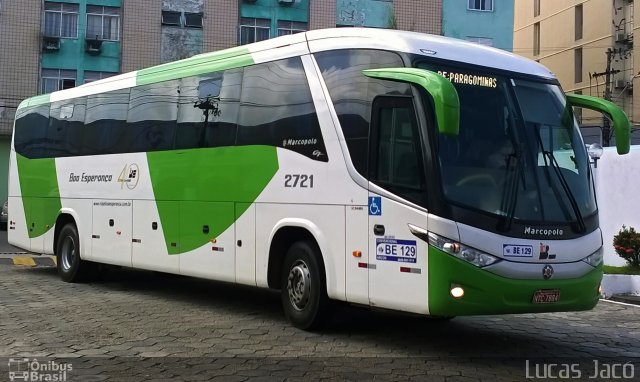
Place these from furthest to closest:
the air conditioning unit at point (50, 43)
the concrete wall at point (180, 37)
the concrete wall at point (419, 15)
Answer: the concrete wall at point (419, 15) → the concrete wall at point (180, 37) → the air conditioning unit at point (50, 43)

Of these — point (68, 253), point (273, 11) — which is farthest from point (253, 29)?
point (68, 253)

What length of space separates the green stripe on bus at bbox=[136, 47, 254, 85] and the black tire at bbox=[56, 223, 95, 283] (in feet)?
11.0

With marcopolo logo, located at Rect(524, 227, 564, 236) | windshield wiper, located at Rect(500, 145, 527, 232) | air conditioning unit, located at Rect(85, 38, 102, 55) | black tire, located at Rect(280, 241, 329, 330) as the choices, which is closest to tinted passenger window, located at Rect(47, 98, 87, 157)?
black tire, located at Rect(280, 241, 329, 330)

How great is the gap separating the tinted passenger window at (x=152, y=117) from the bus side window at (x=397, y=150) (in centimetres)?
416

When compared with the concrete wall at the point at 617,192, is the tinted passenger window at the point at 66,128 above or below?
above

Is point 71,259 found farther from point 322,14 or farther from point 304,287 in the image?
point 322,14

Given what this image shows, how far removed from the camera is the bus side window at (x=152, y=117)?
34.0ft

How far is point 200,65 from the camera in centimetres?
1002

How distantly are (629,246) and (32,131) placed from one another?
40.0ft

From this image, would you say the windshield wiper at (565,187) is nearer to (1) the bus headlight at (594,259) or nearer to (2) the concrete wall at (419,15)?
(1) the bus headlight at (594,259)

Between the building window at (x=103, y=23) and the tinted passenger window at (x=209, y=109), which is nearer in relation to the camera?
the tinted passenger window at (x=209, y=109)

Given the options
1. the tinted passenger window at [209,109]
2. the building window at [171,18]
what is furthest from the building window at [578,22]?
the tinted passenger window at [209,109]

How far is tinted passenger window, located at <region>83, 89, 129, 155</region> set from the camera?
1148 centimetres

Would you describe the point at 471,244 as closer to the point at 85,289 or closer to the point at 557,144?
the point at 557,144
